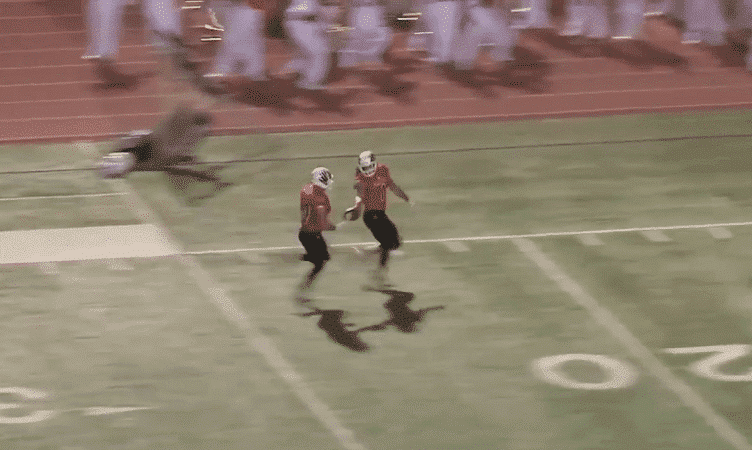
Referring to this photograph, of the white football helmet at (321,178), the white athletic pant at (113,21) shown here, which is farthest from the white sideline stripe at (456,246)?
the white athletic pant at (113,21)

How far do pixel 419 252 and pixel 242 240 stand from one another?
2.04m

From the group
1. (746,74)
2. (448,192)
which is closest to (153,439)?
(448,192)

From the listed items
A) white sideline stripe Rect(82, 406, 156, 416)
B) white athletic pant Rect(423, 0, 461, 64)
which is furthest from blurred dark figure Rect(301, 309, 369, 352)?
white athletic pant Rect(423, 0, 461, 64)

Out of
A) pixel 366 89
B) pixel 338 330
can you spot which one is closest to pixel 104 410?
pixel 338 330

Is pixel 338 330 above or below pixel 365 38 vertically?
below

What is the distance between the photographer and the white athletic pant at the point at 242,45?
1967 cm

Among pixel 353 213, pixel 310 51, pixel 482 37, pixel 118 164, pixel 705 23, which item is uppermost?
pixel 705 23

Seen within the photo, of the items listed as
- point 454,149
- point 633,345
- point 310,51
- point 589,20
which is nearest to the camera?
point 633,345

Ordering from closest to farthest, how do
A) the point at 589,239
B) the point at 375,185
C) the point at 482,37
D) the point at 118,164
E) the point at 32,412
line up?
the point at 32,412
the point at 375,185
the point at 589,239
the point at 118,164
the point at 482,37

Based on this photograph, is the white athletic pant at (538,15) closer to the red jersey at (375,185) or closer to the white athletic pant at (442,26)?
the white athletic pant at (442,26)

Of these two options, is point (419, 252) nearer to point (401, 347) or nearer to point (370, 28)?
point (401, 347)

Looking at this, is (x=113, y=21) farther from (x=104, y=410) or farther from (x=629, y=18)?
(x=104, y=410)

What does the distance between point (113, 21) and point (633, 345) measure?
11.2 metres

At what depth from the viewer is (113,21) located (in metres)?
19.8
